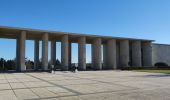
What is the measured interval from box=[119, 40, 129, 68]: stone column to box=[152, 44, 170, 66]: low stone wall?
1083 centimetres

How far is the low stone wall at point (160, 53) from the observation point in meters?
58.9

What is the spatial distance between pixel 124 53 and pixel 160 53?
14.2 metres

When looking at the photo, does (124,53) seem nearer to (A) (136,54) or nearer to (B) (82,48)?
(A) (136,54)

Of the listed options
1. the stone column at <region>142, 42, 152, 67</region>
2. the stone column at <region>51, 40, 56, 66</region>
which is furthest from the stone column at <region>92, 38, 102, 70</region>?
the stone column at <region>142, 42, 152, 67</region>

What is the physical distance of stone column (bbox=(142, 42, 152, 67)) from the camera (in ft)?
182

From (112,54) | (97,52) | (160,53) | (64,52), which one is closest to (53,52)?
(64,52)

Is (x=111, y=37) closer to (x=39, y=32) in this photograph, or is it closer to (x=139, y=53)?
(x=139, y=53)

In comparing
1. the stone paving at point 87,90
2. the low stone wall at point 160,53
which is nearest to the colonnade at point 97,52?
the low stone wall at point 160,53

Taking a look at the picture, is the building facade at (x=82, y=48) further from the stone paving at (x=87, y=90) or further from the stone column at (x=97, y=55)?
the stone paving at (x=87, y=90)

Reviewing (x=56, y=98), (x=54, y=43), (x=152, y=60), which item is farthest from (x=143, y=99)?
(x=152, y=60)

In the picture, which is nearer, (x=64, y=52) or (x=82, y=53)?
(x=64, y=52)

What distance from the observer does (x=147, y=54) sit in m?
56.0

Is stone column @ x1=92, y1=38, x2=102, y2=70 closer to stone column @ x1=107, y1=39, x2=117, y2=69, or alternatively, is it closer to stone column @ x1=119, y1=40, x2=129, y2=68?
stone column @ x1=107, y1=39, x2=117, y2=69

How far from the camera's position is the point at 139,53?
176ft
